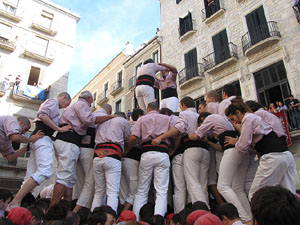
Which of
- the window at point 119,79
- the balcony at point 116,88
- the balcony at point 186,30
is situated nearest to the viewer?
the balcony at point 186,30

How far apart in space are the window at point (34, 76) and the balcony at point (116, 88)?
25.0 feet

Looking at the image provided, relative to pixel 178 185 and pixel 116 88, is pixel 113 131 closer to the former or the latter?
pixel 178 185

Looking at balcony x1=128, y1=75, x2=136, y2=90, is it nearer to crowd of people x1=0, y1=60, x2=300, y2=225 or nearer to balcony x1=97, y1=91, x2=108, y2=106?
balcony x1=97, y1=91, x2=108, y2=106

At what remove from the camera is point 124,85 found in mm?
26922

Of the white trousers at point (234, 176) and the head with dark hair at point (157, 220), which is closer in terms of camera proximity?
the head with dark hair at point (157, 220)

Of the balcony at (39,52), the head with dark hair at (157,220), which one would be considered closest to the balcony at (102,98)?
the balcony at (39,52)

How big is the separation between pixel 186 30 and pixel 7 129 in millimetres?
18351

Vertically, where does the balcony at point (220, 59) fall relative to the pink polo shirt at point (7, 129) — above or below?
above

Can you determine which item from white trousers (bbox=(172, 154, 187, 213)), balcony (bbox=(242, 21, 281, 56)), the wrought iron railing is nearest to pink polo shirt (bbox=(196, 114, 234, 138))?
white trousers (bbox=(172, 154, 187, 213))

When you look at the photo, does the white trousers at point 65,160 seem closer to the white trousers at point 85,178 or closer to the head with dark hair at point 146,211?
the white trousers at point 85,178

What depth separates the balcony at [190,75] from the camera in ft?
60.4

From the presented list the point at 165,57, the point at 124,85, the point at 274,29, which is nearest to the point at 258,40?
the point at 274,29

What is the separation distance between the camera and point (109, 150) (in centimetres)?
511

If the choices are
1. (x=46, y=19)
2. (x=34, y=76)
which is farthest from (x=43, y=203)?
(x=46, y=19)
